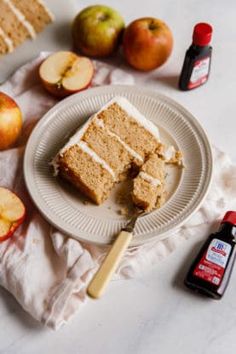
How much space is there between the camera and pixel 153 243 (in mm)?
1358

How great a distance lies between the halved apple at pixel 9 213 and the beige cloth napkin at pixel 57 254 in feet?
0.11

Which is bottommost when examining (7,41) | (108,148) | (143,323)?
(143,323)

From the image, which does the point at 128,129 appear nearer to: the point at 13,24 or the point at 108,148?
the point at 108,148

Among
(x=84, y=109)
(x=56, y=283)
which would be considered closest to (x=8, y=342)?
(x=56, y=283)

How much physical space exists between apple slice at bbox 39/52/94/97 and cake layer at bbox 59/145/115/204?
28cm

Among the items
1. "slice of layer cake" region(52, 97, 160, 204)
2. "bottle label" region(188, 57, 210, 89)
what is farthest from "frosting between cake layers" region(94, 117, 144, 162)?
"bottle label" region(188, 57, 210, 89)

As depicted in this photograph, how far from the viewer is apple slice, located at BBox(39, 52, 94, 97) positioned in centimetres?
163

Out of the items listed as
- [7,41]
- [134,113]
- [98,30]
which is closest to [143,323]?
[134,113]

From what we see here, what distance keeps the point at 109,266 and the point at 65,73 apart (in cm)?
72

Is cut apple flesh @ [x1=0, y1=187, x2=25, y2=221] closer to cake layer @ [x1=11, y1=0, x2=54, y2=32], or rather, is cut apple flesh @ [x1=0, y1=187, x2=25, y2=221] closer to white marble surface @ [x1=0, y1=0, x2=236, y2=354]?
white marble surface @ [x1=0, y1=0, x2=236, y2=354]

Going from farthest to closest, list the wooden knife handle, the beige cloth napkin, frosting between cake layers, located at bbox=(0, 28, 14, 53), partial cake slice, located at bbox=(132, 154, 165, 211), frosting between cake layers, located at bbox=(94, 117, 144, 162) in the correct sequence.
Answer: frosting between cake layers, located at bbox=(0, 28, 14, 53) < frosting between cake layers, located at bbox=(94, 117, 144, 162) < partial cake slice, located at bbox=(132, 154, 165, 211) < the beige cloth napkin < the wooden knife handle

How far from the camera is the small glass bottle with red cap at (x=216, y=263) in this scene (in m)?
1.27

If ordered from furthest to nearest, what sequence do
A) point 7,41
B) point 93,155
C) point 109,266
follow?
point 7,41 → point 93,155 → point 109,266

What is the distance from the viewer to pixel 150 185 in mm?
1385
